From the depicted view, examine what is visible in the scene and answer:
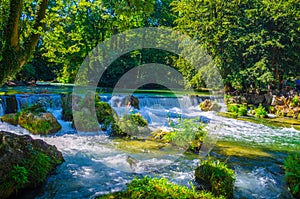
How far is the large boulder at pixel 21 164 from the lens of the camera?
454 centimetres

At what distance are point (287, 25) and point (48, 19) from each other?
1881cm

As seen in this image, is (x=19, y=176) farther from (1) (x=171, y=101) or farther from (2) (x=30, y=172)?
(1) (x=171, y=101)

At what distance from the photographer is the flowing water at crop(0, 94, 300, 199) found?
5.35 metres

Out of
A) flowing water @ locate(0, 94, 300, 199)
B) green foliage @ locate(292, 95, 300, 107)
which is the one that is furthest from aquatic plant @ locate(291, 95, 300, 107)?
flowing water @ locate(0, 94, 300, 199)

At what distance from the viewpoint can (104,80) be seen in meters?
27.1

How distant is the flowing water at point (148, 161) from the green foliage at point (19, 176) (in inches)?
10.6

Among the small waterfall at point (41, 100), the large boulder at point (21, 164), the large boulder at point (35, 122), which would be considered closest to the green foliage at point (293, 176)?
the large boulder at point (21, 164)

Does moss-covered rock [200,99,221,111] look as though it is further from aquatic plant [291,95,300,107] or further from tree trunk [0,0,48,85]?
tree trunk [0,0,48,85]

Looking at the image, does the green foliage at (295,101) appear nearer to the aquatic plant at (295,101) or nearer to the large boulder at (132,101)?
the aquatic plant at (295,101)

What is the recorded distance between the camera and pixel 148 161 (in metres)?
6.93

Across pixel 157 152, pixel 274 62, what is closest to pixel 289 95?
pixel 274 62

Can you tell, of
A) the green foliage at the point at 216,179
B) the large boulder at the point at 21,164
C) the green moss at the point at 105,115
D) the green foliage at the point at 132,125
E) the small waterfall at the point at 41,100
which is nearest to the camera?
the large boulder at the point at 21,164

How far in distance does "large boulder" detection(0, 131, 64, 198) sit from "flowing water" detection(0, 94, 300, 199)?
248mm

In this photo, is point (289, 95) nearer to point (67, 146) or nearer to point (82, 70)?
point (67, 146)
